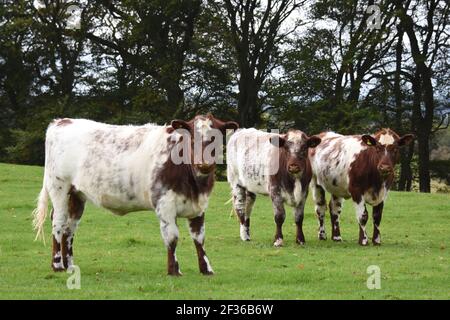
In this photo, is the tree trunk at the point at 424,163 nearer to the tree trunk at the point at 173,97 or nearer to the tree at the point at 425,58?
the tree at the point at 425,58

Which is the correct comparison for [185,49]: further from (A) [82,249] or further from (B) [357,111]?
(A) [82,249]


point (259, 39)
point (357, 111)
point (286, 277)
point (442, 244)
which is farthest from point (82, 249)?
point (259, 39)

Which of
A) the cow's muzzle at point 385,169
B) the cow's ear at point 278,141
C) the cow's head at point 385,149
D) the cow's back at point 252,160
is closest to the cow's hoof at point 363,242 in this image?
the cow's head at point 385,149

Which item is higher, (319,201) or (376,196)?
(376,196)

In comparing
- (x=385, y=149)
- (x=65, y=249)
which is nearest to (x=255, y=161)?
(x=385, y=149)

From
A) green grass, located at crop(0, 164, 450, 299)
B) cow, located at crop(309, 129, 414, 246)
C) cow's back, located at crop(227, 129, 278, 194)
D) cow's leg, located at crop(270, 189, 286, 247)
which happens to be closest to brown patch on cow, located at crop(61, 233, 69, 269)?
green grass, located at crop(0, 164, 450, 299)

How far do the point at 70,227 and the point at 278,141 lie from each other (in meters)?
4.91

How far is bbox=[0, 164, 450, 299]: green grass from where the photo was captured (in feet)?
32.8

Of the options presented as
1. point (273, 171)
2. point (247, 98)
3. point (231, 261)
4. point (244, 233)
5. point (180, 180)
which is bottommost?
point (231, 261)

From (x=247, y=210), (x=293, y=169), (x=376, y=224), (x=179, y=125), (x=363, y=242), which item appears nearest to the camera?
(x=179, y=125)

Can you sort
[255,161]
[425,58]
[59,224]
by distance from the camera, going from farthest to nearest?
[425,58] → [255,161] → [59,224]

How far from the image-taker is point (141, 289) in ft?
32.4

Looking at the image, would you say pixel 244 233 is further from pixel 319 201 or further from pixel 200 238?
pixel 200 238

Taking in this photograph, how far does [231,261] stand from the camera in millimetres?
13055
